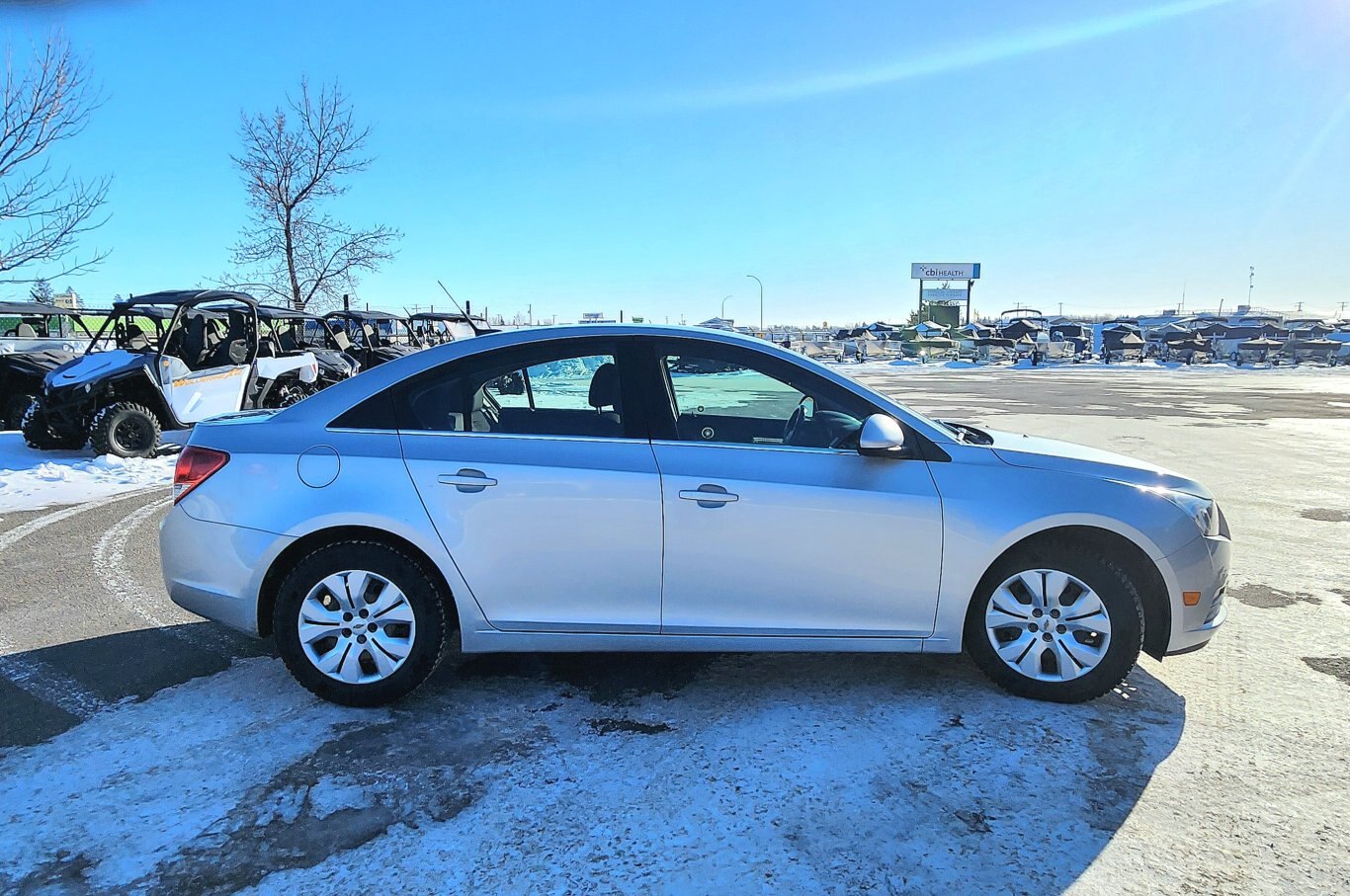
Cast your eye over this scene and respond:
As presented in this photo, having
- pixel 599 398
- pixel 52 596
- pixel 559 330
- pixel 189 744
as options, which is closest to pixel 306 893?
pixel 189 744

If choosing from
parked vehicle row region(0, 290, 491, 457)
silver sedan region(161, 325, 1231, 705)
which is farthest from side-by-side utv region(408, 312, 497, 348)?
silver sedan region(161, 325, 1231, 705)

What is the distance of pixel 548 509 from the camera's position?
3.19 m

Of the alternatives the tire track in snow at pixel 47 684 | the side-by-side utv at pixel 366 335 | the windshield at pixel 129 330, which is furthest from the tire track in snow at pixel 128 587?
the side-by-side utv at pixel 366 335

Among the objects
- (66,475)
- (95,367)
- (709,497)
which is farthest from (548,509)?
(95,367)

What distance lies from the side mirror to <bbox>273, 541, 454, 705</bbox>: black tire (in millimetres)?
1916

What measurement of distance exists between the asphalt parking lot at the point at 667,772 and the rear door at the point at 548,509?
50 cm

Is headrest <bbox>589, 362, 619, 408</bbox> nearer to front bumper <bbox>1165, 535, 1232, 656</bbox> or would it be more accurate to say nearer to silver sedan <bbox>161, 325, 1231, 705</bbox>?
silver sedan <bbox>161, 325, 1231, 705</bbox>

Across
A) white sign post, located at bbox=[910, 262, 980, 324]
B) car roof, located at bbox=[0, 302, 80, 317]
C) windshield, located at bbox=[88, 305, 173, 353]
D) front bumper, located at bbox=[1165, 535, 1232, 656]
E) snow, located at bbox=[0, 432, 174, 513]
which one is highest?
white sign post, located at bbox=[910, 262, 980, 324]

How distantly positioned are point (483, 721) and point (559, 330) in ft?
5.67

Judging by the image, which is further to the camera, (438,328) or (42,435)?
(438,328)

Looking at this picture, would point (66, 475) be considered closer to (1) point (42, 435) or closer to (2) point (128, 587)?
(1) point (42, 435)

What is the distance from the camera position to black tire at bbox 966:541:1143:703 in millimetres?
3234

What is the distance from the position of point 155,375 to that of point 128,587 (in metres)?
5.98

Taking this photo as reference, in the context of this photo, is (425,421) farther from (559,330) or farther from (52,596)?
(52,596)
